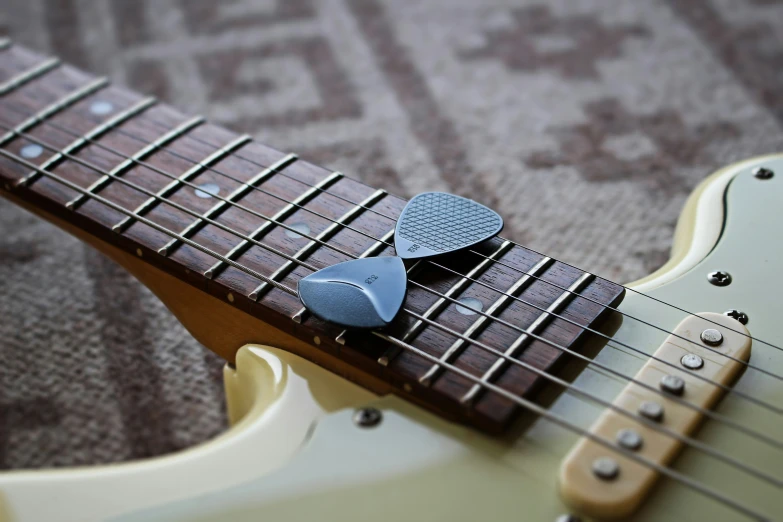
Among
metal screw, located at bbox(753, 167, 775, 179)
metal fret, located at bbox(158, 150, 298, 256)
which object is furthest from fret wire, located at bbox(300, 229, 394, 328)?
metal screw, located at bbox(753, 167, 775, 179)

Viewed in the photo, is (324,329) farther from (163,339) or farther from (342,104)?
(342,104)

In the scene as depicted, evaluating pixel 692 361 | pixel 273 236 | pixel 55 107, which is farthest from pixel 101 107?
pixel 692 361

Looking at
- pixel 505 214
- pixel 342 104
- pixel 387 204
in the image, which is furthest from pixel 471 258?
pixel 342 104

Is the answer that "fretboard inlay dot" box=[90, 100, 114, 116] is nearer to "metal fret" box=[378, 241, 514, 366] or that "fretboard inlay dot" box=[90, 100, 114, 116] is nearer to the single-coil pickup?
"metal fret" box=[378, 241, 514, 366]

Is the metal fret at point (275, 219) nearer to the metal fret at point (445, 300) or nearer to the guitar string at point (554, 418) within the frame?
the guitar string at point (554, 418)

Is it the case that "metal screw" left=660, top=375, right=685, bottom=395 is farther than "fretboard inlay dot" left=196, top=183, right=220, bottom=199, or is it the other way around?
"fretboard inlay dot" left=196, top=183, right=220, bottom=199

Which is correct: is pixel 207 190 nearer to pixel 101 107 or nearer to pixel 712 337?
pixel 101 107
